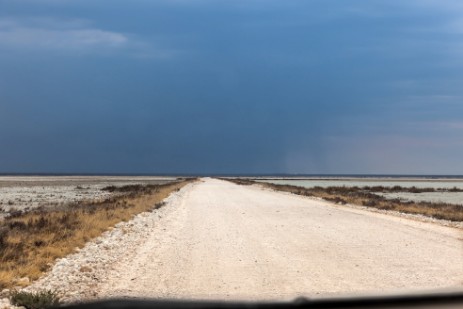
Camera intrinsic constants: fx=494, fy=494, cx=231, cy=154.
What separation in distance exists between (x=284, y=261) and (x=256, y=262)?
71 cm

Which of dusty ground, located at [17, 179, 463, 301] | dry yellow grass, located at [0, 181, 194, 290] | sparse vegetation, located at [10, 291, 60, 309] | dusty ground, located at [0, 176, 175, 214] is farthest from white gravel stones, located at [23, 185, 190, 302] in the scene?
dusty ground, located at [0, 176, 175, 214]

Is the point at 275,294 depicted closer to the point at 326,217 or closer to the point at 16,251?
the point at 16,251

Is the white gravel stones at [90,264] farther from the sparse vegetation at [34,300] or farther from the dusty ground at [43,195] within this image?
the dusty ground at [43,195]

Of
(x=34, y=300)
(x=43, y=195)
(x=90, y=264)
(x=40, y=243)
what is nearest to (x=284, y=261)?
(x=90, y=264)

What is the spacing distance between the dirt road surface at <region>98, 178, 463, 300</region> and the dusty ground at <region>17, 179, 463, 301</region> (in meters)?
0.02

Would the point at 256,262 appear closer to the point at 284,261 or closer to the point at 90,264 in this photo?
the point at 284,261

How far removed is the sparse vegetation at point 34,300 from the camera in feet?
23.9

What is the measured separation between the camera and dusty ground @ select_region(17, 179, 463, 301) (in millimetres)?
8859

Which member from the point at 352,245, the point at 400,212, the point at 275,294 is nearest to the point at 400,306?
the point at 275,294

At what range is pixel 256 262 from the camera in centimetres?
1161

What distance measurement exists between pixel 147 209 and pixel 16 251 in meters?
15.3

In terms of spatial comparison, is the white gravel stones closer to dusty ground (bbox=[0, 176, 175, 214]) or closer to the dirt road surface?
the dirt road surface

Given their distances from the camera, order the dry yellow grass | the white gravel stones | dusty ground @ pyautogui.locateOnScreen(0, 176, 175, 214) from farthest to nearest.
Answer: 1. dusty ground @ pyautogui.locateOnScreen(0, 176, 175, 214)
2. the dry yellow grass
3. the white gravel stones

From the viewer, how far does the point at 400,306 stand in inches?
123
